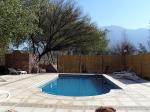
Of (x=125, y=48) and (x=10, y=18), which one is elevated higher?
(x=125, y=48)

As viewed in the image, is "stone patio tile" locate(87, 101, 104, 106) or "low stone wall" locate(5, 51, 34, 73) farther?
"low stone wall" locate(5, 51, 34, 73)

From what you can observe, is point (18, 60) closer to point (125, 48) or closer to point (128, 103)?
point (128, 103)

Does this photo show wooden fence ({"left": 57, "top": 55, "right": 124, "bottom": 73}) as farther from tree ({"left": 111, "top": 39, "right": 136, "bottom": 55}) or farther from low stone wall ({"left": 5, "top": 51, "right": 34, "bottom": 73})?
tree ({"left": 111, "top": 39, "right": 136, "bottom": 55})

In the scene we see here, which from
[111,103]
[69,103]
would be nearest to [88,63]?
[111,103]

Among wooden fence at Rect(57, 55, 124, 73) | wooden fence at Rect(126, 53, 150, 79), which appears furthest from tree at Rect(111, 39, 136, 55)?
wooden fence at Rect(126, 53, 150, 79)

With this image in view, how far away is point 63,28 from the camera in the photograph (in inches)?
1192

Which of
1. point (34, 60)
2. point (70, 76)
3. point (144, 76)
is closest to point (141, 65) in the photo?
point (144, 76)

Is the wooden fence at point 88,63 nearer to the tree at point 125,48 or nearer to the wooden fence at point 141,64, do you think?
the wooden fence at point 141,64

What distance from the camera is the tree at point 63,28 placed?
30031 mm

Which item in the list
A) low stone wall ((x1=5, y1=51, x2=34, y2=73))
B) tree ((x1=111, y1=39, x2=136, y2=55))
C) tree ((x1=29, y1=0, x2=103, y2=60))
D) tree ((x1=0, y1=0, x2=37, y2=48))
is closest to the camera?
tree ((x1=0, y1=0, x2=37, y2=48))

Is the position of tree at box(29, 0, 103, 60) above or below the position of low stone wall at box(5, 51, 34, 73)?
above

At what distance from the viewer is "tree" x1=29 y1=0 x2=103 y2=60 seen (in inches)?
1182

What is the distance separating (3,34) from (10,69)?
1087cm

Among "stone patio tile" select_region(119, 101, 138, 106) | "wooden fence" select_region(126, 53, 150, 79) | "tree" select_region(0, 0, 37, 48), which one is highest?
"tree" select_region(0, 0, 37, 48)
